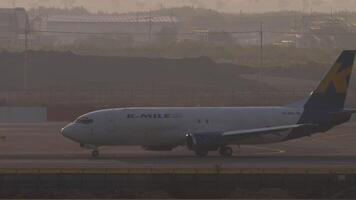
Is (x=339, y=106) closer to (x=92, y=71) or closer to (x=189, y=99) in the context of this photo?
(x=189, y=99)

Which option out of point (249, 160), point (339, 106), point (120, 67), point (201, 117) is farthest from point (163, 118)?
point (120, 67)

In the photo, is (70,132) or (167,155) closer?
(70,132)

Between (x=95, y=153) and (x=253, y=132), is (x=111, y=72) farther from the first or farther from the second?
(x=253, y=132)

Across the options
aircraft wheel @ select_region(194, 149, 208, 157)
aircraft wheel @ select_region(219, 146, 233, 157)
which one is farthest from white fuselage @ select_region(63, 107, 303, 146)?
aircraft wheel @ select_region(194, 149, 208, 157)

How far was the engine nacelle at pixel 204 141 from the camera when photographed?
53969 mm

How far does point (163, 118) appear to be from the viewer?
54938mm

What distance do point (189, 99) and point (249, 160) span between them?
47.4 meters

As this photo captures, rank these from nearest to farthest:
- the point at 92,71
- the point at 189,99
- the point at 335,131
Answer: the point at 335,131, the point at 189,99, the point at 92,71

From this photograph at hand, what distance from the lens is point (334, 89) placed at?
56.9 m

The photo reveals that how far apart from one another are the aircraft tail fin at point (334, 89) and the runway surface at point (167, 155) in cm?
310

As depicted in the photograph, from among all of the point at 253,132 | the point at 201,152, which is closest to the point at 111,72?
the point at 201,152

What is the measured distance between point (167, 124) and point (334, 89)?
1118 cm

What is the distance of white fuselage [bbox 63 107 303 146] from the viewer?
54312mm

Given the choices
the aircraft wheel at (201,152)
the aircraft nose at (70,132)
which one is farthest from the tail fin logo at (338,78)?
the aircraft nose at (70,132)
